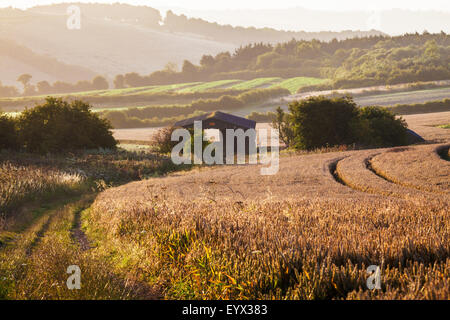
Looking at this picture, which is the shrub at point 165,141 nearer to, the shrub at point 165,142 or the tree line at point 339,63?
the shrub at point 165,142

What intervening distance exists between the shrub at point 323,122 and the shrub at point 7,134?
87.3 ft

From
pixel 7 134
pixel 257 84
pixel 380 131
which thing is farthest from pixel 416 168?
pixel 257 84

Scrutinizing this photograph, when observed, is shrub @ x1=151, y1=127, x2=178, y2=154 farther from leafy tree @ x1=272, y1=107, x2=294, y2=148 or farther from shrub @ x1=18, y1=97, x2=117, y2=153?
leafy tree @ x1=272, y1=107, x2=294, y2=148

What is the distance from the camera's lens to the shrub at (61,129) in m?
37.2

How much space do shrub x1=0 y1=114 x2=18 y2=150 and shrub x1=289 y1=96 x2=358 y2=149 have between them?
26.6 m

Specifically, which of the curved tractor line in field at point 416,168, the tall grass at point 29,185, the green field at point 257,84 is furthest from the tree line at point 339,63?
the tall grass at point 29,185

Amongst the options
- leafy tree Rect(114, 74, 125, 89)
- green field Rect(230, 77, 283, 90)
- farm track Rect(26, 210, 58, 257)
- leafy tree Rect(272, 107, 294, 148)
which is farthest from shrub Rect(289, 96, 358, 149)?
leafy tree Rect(114, 74, 125, 89)

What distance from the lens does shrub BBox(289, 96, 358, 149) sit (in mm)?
36750

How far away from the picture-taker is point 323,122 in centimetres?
3666

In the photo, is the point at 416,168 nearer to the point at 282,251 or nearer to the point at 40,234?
the point at 282,251

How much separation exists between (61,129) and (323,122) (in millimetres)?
25011

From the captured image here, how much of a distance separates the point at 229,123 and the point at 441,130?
74.3 feet

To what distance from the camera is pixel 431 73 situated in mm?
97438
